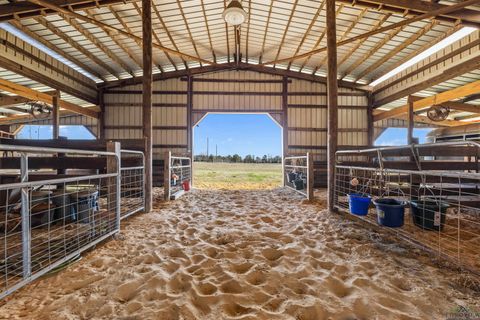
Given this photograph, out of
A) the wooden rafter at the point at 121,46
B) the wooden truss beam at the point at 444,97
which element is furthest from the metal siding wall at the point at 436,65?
the wooden rafter at the point at 121,46

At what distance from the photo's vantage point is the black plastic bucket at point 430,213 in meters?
2.82

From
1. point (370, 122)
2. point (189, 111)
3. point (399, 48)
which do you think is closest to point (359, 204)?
point (399, 48)

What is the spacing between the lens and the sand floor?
1.51m

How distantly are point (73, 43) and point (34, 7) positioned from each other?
1819 mm

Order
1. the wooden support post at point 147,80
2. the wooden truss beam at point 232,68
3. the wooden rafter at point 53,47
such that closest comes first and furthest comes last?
1. the wooden support post at point 147,80
2. the wooden rafter at point 53,47
3. the wooden truss beam at point 232,68

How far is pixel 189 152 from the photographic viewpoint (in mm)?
9219

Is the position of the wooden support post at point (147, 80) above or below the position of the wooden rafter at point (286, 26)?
below

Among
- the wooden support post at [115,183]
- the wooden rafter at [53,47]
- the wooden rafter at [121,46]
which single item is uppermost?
the wooden rafter at [121,46]

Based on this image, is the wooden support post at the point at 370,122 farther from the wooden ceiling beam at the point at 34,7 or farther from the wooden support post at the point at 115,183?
the wooden support post at the point at 115,183

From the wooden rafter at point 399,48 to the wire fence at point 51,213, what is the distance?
6.79 m

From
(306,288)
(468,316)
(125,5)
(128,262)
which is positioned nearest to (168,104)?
(125,5)

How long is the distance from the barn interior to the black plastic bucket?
21 mm

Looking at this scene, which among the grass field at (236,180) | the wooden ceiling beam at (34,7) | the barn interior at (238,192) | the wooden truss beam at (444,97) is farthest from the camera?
the grass field at (236,180)

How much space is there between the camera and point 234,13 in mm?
4324
